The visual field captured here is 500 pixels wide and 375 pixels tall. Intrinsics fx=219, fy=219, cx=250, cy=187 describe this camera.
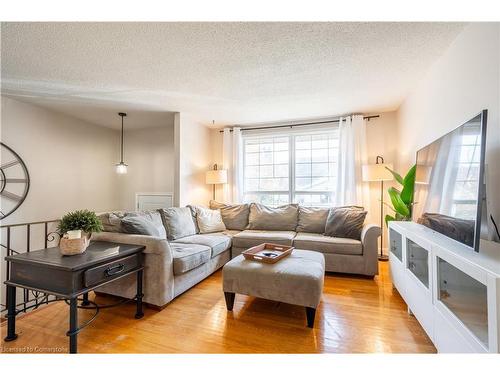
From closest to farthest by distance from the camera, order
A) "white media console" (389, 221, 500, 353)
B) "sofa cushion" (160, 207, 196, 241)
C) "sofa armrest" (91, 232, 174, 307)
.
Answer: "white media console" (389, 221, 500, 353), "sofa armrest" (91, 232, 174, 307), "sofa cushion" (160, 207, 196, 241)

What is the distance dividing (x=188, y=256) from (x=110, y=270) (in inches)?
27.6

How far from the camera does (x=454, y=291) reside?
Result: 3.92 ft

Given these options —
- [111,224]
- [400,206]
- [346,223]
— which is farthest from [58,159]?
[400,206]

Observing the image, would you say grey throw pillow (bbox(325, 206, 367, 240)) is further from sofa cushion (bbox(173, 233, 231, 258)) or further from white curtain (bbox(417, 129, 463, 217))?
sofa cushion (bbox(173, 233, 231, 258))

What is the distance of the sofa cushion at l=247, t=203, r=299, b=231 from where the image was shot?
11.1 feet

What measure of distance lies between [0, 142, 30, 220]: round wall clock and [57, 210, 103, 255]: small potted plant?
2062 mm

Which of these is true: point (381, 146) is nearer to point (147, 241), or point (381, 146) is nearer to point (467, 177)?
point (467, 177)

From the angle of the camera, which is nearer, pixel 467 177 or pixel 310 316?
pixel 467 177

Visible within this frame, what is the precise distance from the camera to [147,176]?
14.5ft

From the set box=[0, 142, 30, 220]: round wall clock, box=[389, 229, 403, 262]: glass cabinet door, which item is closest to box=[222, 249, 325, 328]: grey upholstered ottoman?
box=[389, 229, 403, 262]: glass cabinet door

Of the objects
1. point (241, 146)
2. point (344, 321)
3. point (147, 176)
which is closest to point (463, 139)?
point (344, 321)
